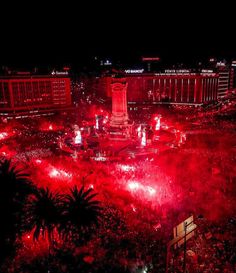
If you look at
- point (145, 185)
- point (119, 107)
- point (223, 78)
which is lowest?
point (145, 185)

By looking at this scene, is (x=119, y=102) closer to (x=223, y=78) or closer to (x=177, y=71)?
(x=177, y=71)

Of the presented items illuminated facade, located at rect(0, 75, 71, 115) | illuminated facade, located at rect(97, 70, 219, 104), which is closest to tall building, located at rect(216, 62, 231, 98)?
illuminated facade, located at rect(97, 70, 219, 104)

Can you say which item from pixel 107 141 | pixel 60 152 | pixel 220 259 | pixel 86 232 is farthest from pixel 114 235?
pixel 107 141

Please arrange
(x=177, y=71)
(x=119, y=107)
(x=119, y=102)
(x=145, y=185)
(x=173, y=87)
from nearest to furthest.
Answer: (x=145, y=185)
(x=119, y=102)
(x=119, y=107)
(x=177, y=71)
(x=173, y=87)

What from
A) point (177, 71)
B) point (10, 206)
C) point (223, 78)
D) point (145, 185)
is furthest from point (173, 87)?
point (10, 206)

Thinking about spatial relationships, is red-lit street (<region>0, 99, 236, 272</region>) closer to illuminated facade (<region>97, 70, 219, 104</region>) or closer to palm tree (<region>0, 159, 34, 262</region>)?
palm tree (<region>0, 159, 34, 262</region>)

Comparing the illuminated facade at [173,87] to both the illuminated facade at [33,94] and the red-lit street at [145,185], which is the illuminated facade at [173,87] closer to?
the illuminated facade at [33,94]

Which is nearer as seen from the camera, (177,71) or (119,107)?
(119,107)

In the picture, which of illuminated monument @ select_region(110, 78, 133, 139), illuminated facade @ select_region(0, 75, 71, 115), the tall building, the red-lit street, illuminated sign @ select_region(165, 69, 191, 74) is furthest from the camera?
the tall building
